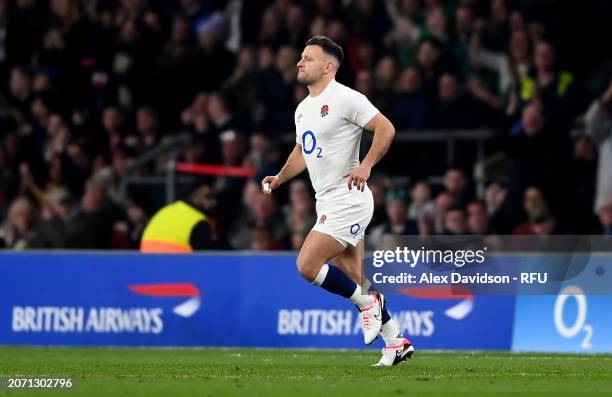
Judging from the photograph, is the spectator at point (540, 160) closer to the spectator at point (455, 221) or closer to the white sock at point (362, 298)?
the spectator at point (455, 221)

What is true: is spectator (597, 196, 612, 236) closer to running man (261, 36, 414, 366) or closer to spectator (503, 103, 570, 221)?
spectator (503, 103, 570, 221)

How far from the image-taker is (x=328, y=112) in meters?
10.4

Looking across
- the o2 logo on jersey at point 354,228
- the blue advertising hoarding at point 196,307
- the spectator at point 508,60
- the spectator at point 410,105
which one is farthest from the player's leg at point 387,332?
the spectator at point 410,105

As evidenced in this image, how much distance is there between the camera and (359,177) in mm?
9836

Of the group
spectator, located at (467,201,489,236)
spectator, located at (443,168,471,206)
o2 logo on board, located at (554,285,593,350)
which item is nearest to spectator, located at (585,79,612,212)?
spectator, located at (467,201,489,236)

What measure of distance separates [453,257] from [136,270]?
3.30 metres

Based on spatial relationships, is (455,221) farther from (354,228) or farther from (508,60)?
(354,228)

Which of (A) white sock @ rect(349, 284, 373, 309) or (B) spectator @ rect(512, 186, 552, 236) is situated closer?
(A) white sock @ rect(349, 284, 373, 309)

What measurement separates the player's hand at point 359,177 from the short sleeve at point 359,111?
0.48 metres

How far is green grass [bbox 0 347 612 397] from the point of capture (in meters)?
8.65

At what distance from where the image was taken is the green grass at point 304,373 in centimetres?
865

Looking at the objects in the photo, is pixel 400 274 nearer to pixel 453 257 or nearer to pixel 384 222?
pixel 453 257

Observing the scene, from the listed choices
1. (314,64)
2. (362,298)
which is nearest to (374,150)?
(314,64)

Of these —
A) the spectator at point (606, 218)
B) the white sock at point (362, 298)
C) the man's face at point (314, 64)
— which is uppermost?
the man's face at point (314, 64)
